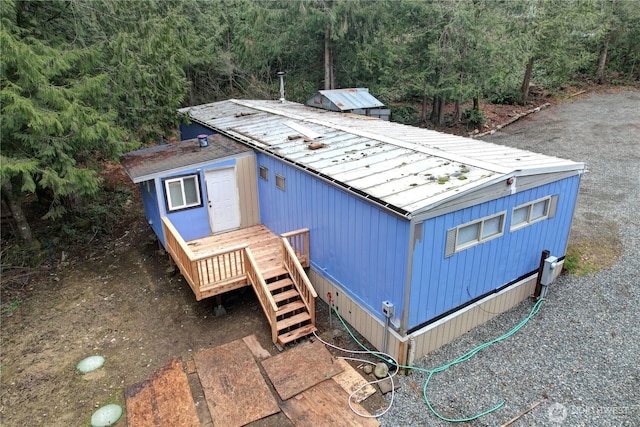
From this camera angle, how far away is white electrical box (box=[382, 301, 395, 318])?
635 centimetres

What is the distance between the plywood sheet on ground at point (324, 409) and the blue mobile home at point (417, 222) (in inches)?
47.9

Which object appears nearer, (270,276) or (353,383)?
(353,383)

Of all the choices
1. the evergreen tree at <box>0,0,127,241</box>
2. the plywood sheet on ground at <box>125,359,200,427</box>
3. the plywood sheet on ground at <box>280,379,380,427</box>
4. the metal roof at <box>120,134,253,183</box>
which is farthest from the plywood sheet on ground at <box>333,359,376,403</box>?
the evergreen tree at <box>0,0,127,241</box>

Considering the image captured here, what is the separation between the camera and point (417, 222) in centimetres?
571

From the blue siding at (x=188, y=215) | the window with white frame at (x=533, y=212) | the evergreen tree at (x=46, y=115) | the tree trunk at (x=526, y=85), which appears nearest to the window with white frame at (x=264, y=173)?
the blue siding at (x=188, y=215)

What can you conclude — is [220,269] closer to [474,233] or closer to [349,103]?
[474,233]

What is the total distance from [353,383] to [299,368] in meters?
0.93

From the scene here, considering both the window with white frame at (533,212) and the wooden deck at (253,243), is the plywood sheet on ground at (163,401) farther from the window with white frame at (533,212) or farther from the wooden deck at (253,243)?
the window with white frame at (533,212)

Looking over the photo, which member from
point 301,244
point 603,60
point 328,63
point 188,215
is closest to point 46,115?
point 188,215

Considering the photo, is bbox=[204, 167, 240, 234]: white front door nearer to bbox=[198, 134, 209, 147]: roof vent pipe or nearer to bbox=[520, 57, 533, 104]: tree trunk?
bbox=[198, 134, 209, 147]: roof vent pipe

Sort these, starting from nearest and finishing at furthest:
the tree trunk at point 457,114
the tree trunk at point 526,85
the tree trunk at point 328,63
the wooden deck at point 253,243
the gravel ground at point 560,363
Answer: the gravel ground at point 560,363 → the wooden deck at point 253,243 → the tree trunk at point 328,63 → the tree trunk at point 457,114 → the tree trunk at point 526,85

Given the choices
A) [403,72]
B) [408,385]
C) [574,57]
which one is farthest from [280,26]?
[574,57]
